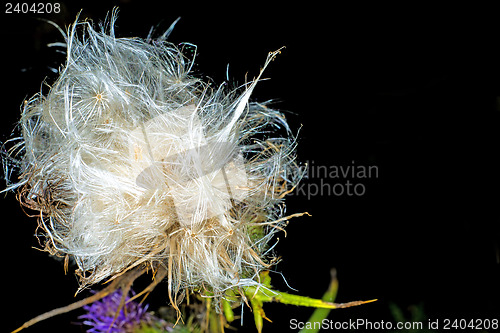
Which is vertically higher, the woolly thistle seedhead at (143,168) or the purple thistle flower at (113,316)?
the woolly thistle seedhead at (143,168)

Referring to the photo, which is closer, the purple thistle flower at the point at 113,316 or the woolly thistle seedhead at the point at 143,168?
the woolly thistle seedhead at the point at 143,168

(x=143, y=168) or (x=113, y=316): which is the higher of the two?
(x=143, y=168)

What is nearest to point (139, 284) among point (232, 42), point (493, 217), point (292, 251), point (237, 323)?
point (237, 323)

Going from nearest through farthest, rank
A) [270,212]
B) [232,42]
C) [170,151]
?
[170,151] → [270,212] → [232,42]

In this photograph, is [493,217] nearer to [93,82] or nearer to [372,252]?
[372,252]
